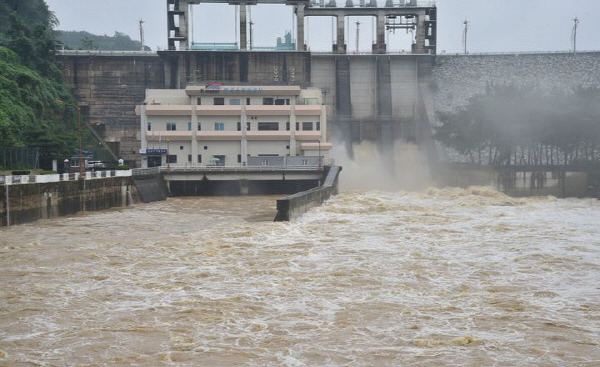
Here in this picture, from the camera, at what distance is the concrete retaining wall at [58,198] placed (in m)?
31.6

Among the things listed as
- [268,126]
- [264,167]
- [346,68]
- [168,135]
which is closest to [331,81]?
[346,68]

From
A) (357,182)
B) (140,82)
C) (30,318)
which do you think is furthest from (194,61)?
(30,318)

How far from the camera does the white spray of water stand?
221ft

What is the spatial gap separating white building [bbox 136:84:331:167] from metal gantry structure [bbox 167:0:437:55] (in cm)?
1357

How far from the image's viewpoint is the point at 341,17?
259 ft

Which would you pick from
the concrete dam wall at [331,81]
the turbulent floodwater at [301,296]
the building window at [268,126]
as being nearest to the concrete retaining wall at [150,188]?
the building window at [268,126]

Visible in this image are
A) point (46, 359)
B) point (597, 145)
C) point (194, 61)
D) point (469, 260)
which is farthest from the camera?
point (194, 61)

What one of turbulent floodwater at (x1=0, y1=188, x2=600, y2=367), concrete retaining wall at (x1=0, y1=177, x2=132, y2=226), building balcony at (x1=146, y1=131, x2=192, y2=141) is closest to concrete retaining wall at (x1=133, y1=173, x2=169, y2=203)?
concrete retaining wall at (x1=0, y1=177, x2=132, y2=226)

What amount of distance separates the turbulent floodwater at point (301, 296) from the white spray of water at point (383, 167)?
121 feet

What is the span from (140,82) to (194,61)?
7207mm

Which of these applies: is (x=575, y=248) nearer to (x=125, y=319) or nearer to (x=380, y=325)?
(x=380, y=325)

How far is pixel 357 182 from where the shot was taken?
222 feet

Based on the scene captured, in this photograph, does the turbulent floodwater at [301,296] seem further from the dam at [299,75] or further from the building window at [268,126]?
the dam at [299,75]

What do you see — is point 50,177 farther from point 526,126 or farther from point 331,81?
point 526,126
